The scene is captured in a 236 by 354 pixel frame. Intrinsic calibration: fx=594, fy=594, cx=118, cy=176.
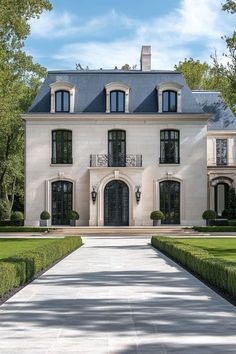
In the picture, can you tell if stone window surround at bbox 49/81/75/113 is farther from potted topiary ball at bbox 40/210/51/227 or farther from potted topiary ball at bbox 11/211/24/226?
potted topiary ball at bbox 11/211/24/226

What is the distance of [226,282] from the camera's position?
1165 cm

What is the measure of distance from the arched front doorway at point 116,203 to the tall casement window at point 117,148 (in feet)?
4.87

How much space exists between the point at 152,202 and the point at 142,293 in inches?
1214

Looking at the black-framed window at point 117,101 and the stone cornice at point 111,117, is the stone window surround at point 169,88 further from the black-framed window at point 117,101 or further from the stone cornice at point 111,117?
the black-framed window at point 117,101

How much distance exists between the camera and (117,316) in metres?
8.99

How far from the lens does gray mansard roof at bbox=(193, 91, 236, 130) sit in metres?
47.6

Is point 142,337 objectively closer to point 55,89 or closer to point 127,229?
point 127,229

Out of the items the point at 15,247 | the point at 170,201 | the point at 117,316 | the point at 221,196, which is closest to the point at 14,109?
the point at 170,201

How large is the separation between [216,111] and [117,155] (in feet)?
35.8

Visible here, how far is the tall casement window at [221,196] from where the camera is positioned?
45719 mm

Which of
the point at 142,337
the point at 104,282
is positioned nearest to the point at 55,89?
the point at 104,282

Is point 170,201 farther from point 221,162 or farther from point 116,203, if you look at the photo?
point 221,162

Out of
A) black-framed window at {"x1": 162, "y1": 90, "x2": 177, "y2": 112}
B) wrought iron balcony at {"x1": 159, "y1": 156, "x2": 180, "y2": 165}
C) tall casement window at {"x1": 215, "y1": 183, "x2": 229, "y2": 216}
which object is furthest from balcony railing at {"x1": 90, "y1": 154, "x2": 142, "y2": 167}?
tall casement window at {"x1": 215, "y1": 183, "x2": 229, "y2": 216}

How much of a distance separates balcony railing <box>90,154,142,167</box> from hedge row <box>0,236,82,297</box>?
2208cm
